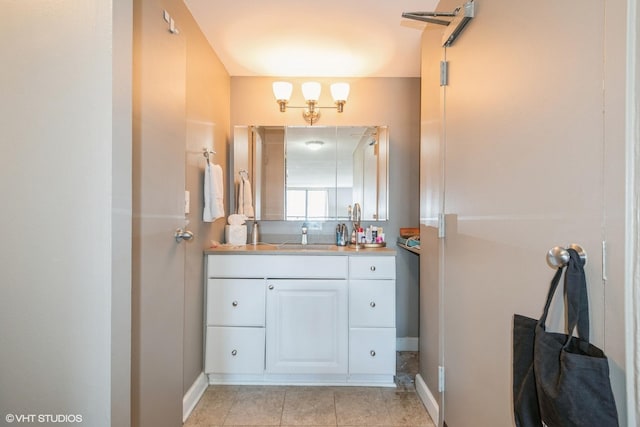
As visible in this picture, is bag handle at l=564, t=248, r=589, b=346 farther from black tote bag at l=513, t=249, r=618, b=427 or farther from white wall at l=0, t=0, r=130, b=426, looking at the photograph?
white wall at l=0, t=0, r=130, b=426

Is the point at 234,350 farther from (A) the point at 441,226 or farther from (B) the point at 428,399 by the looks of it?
(A) the point at 441,226

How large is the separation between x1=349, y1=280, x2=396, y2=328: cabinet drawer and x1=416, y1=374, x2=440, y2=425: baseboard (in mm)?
380

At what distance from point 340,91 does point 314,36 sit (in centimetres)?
52

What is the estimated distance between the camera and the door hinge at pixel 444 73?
5.07ft

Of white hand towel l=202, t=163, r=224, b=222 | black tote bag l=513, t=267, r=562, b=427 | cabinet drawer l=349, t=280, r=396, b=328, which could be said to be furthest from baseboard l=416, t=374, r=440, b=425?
white hand towel l=202, t=163, r=224, b=222

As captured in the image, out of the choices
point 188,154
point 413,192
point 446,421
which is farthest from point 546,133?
point 413,192

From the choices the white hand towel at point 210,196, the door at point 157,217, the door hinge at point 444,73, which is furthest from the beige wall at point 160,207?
the door hinge at point 444,73

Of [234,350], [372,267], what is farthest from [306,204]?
[234,350]

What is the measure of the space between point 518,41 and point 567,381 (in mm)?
924

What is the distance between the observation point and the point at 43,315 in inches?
35.3

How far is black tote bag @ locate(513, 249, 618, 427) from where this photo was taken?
613 mm

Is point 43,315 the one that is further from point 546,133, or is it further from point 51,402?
point 546,133

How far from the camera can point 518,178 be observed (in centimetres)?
95

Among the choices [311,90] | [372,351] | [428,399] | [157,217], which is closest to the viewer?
[157,217]
